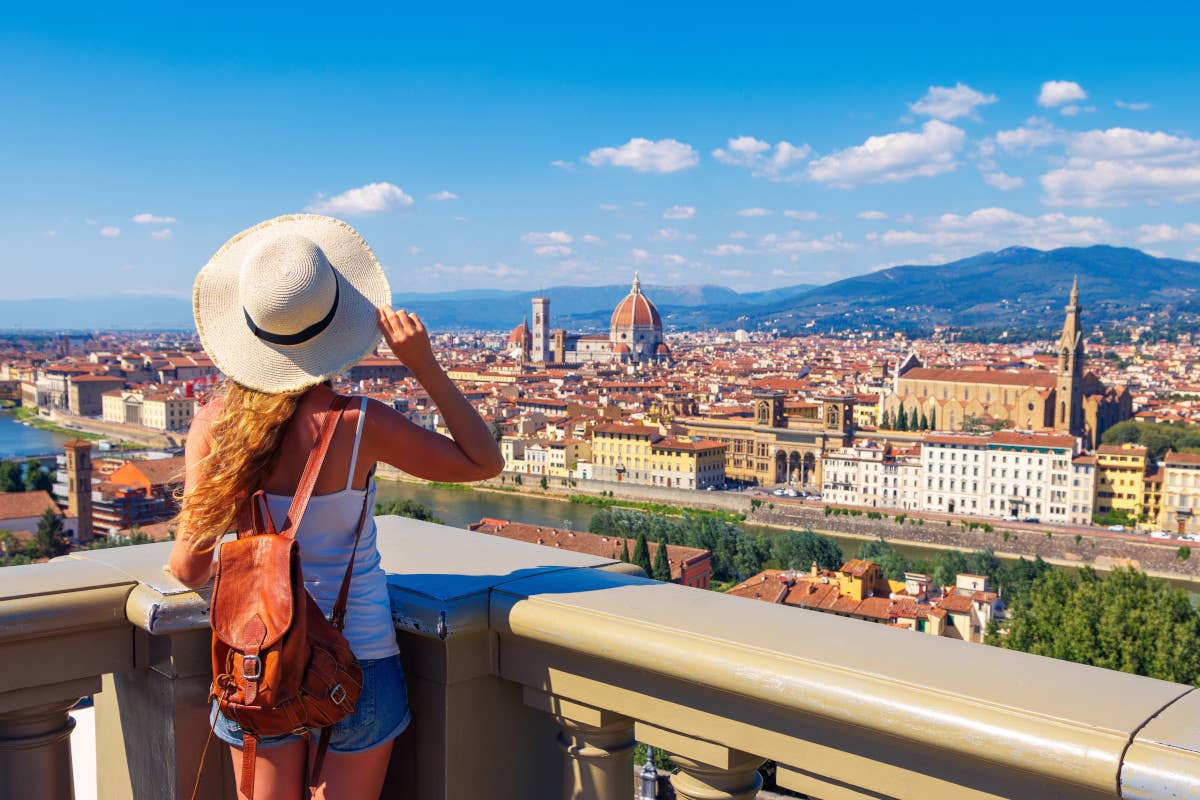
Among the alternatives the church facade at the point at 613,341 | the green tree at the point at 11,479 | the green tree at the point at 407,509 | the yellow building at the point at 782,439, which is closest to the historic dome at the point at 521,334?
the church facade at the point at 613,341

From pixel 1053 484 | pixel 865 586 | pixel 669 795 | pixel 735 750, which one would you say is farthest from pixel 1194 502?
pixel 735 750

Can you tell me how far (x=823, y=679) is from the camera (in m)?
0.54

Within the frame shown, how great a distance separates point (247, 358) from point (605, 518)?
13919mm

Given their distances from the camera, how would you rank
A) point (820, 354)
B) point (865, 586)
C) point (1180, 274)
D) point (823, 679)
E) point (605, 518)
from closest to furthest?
point (823, 679) < point (865, 586) < point (605, 518) < point (820, 354) < point (1180, 274)

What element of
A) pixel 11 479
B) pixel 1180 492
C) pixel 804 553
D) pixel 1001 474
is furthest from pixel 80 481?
pixel 1180 492

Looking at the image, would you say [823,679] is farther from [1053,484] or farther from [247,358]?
[1053,484]

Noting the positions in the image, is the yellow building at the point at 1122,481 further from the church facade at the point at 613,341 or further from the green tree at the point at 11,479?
the church facade at the point at 613,341

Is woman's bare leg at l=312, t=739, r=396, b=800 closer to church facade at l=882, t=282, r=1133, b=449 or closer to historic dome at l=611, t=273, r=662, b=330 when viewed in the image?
church facade at l=882, t=282, r=1133, b=449

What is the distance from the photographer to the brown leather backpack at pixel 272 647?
1.98 feet

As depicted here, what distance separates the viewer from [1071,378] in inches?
912

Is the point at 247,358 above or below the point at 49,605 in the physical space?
above

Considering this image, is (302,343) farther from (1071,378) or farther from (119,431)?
(119,431)

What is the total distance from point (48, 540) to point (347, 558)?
13.6 meters

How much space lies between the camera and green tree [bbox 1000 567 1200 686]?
6602mm
